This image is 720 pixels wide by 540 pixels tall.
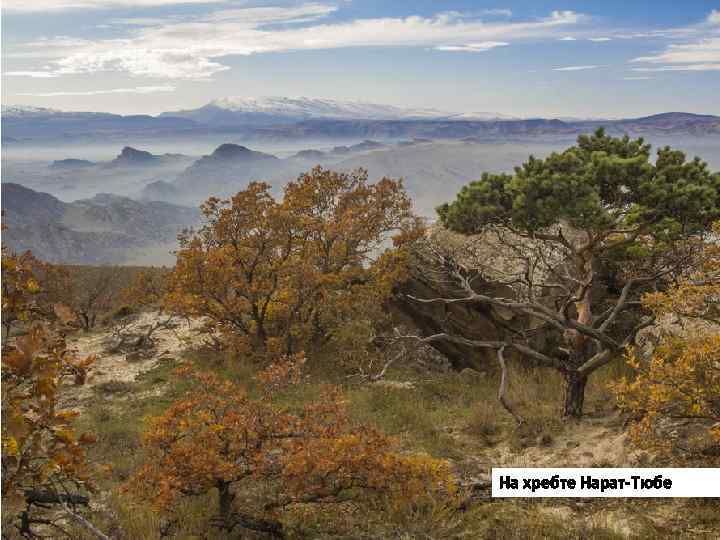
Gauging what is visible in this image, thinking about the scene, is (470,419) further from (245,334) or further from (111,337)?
(111,337)

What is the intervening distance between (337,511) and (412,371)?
10613 mm

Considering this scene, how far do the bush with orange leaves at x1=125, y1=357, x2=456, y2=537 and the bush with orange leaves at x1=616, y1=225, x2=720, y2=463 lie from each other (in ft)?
11.7

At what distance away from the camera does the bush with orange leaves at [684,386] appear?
941cm

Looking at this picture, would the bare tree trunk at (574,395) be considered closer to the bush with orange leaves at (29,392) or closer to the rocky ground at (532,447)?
the rocky ground at (532,447)

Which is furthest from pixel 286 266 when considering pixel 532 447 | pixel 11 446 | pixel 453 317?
pixel 11 446

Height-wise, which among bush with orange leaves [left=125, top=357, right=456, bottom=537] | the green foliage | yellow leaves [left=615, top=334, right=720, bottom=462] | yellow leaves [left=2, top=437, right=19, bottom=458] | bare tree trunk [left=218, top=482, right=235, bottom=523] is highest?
the green foliage

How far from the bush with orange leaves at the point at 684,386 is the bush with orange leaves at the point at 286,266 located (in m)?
10.7

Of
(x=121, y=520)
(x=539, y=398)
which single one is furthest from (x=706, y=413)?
(x=121, y=520)

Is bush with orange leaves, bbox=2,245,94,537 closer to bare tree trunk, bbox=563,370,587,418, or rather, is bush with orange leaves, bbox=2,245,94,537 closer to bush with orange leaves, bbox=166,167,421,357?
bare tree trunk, bbox=563,370,587,418

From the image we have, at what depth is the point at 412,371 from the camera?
2084 centimetres

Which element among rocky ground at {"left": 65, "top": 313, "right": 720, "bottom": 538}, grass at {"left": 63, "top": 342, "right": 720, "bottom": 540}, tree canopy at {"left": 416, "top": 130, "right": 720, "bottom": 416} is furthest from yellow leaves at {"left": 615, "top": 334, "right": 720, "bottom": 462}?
tree canopy at {"left": 416, "top": 130, "right": 720, "bottom": 416}

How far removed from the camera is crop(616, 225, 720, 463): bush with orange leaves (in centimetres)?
941

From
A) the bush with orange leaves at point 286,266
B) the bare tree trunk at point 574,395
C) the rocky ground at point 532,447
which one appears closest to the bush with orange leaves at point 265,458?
the rocky ground at point 532,447

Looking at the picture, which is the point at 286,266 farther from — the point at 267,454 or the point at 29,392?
the point at 29,392
